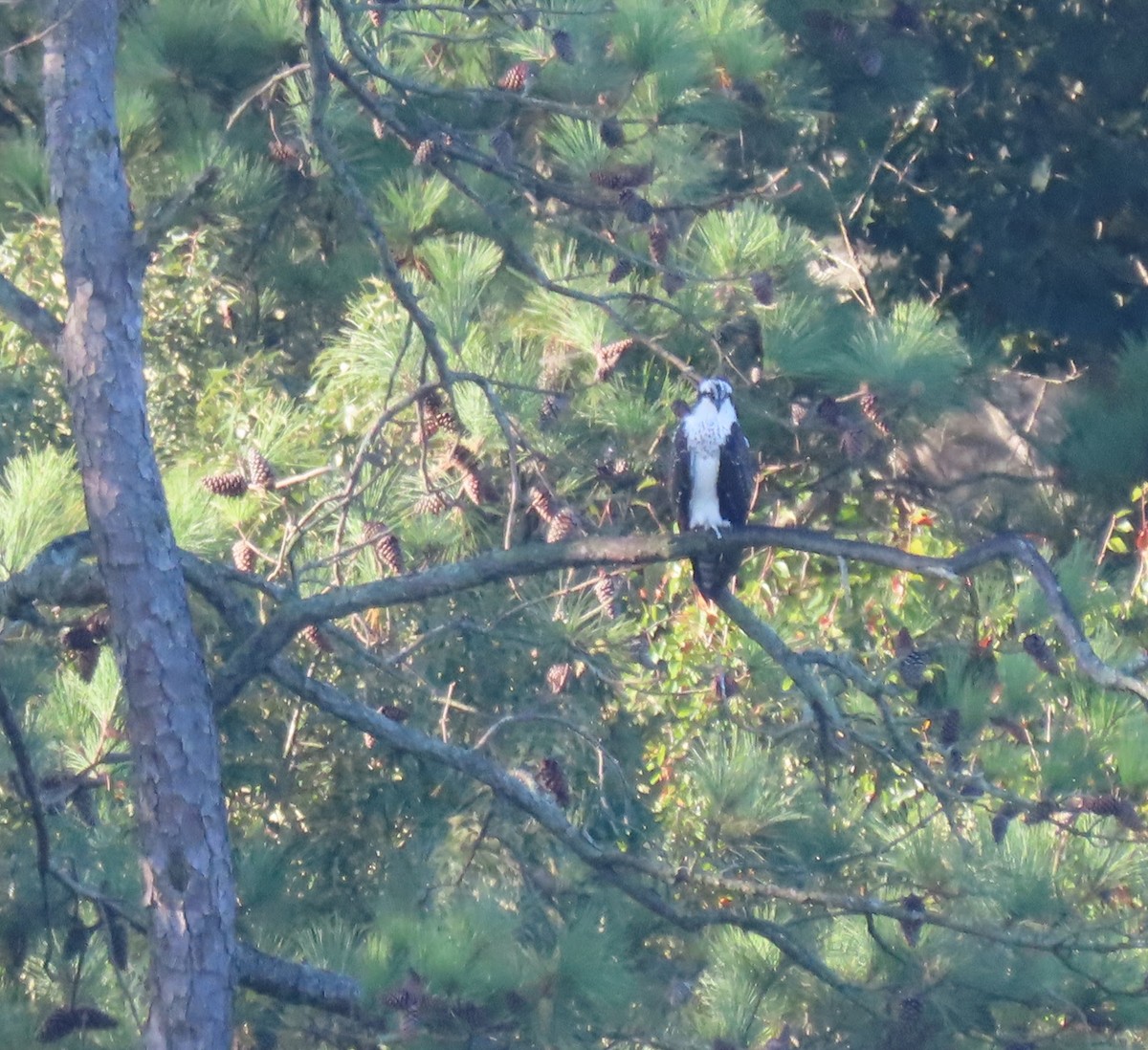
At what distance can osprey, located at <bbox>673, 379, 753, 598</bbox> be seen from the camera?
344 cm

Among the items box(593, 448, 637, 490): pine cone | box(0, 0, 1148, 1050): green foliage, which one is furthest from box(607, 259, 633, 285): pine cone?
box(593, 448, 637, 490): pine cone

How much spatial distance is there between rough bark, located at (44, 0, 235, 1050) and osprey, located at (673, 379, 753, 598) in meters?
1.39

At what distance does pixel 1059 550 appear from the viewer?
5.07 meters

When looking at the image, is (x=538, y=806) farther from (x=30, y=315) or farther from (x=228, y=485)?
(x=30, y=315)

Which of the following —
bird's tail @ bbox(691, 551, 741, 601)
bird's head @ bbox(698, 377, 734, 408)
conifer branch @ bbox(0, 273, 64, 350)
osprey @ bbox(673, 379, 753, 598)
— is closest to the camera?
conifer branch @ bbox(0, 273, 64, 350)

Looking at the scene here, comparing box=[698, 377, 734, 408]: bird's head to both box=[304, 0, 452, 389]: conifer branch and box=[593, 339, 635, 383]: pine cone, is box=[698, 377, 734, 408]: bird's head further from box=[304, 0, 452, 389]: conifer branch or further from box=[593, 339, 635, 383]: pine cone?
box=[304, 0, 452, 389]: conifer branch

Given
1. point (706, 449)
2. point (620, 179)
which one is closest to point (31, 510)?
point (620, 179)

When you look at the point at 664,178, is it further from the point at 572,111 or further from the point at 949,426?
the point at 949,426

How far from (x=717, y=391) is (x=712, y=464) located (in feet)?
0.54

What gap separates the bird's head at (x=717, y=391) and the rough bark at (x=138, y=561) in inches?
51.9

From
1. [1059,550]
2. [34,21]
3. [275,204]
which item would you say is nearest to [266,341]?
[275,204]

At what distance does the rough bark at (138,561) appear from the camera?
212 centimetres

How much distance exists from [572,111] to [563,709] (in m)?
1.40

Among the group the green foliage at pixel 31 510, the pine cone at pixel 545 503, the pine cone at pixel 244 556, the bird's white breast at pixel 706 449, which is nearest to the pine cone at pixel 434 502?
the pine cone at pixel 545 503
